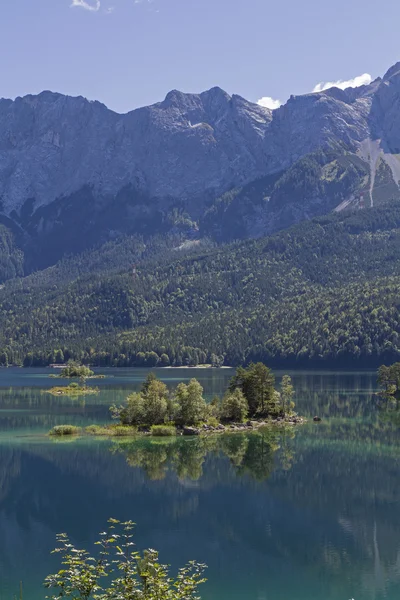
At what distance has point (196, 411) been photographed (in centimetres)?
11631

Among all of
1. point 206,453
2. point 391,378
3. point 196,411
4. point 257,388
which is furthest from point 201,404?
point 391,378

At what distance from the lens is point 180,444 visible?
10025cm

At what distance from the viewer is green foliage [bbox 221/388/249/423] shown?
121 m

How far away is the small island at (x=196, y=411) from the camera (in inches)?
4382

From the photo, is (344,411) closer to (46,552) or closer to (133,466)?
(133,466)

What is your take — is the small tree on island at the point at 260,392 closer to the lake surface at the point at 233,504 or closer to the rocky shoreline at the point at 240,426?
the rocky shoreline at the point at 240,426

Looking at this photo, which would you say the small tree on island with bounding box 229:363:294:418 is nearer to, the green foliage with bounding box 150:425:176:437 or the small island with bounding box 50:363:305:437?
the small island with bounding box 50:363:305:437

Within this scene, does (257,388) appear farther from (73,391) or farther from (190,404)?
(73,391)

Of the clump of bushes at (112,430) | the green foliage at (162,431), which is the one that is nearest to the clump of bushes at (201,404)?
the green foliage at (162,431)

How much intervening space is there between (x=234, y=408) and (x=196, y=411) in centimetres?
845

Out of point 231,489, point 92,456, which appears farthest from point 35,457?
point 231,489

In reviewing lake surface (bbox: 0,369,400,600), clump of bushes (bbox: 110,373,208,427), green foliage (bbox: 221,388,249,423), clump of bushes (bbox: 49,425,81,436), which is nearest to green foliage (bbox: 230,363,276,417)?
green foliage (bbox: 221,388,249,423)

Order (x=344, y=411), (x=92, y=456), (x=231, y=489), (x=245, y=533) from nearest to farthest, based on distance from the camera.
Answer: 1. (x=245, y=533)
2. (x=231, y=489)
3. (x=92, y=456)
4. (x=344, y=411)

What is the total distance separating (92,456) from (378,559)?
46.3m
